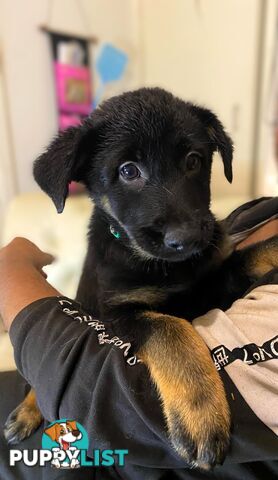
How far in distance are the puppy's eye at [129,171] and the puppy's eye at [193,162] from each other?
0.14m

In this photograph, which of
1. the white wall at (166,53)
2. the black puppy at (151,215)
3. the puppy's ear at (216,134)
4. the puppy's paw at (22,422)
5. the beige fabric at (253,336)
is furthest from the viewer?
the white wall at (166,53)

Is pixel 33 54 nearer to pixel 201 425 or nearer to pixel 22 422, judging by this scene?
pixel 22 422

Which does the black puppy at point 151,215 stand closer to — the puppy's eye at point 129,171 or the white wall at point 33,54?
the puppy's eye at point 129,171

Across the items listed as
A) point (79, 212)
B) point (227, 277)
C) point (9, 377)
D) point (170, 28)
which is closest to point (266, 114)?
point (170, 28)

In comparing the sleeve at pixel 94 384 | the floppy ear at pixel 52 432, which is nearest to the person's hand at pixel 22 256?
the sleeve at pixel 94 384

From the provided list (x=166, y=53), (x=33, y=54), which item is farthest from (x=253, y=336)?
(x=166, y=53)

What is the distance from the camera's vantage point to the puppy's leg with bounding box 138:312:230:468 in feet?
2.88

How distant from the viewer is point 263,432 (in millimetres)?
854

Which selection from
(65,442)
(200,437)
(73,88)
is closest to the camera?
(200,437)

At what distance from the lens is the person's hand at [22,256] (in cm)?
134

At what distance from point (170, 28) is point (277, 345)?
3.75 m

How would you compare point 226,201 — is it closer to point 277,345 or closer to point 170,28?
point 170,28

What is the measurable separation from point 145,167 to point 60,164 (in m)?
0.23

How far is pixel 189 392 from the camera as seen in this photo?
0.93 m
